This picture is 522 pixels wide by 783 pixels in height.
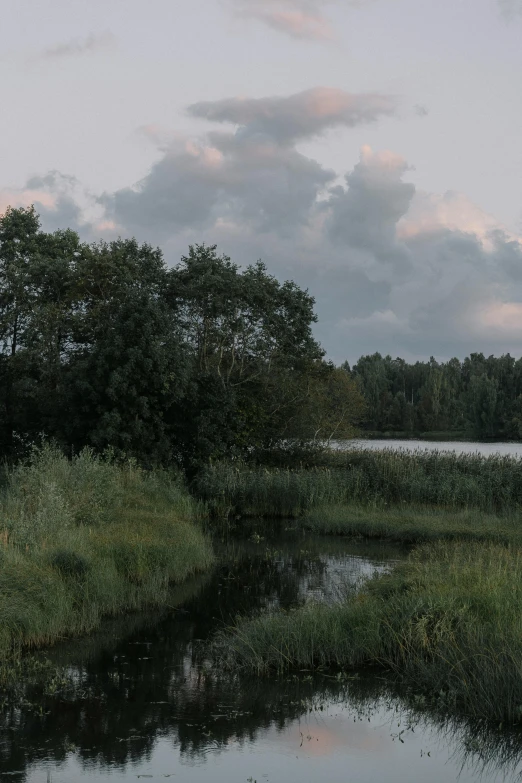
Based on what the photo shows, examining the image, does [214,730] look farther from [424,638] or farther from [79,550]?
[79,550]

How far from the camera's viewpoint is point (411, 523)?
22.5m

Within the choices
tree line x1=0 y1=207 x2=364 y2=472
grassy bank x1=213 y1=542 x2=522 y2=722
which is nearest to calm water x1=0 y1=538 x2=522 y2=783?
grassy bank x1=213 y1=542 x2=522 y2=722

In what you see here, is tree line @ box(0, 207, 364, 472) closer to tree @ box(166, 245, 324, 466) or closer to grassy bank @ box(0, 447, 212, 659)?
tree @ box(166, 245, 324, 466)

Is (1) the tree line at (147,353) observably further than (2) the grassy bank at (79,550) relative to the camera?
Yes

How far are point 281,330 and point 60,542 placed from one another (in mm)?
21669

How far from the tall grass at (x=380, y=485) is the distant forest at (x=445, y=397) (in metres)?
49.9

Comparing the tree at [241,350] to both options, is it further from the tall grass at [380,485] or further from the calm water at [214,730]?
the calm water at [214,730]

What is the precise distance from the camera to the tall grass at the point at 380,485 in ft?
83.0

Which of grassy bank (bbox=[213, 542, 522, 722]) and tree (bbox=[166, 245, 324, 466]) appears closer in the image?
grassy bank (bbox=[213, 542, 522, 722])

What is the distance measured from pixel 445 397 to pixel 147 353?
3215 inches

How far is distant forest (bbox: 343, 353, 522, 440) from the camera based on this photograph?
86.9m

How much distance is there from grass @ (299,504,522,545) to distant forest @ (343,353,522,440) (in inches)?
2087

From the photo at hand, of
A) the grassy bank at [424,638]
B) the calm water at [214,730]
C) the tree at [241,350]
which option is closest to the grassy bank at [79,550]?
the calm water at [214,730]

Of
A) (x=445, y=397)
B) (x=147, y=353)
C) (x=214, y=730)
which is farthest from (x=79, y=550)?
(x=445, y=397)
